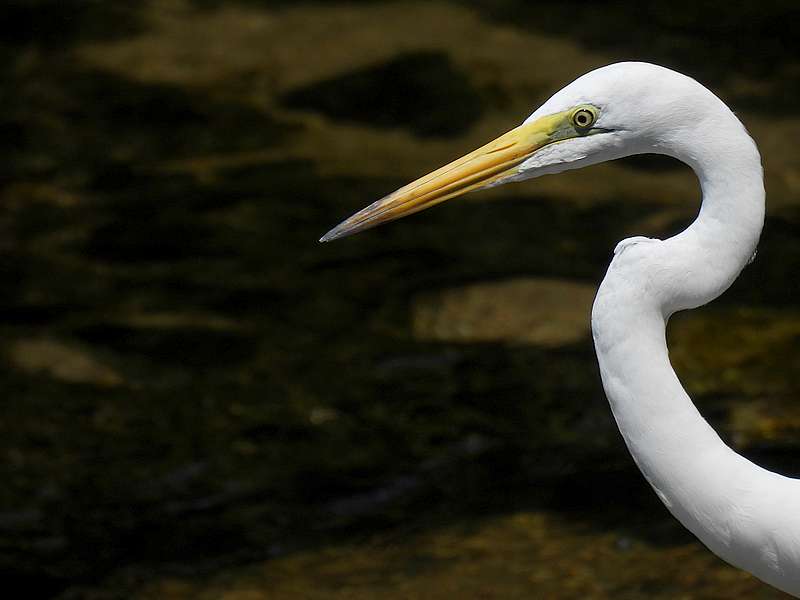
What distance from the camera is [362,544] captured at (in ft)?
17.2

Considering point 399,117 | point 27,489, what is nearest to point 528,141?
point 27,489

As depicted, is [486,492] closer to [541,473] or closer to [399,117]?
[541,473]

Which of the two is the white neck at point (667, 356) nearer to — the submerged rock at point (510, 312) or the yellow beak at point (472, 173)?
the yellow beak at point (472, 173)

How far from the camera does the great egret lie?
2.99 meters

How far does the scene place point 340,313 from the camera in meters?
6.87

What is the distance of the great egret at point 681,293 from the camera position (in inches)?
118

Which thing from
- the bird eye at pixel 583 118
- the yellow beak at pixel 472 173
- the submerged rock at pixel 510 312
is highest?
the bird eye at pixel 583 118

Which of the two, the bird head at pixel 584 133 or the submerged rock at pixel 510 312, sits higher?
the bird head at pixel 584 133

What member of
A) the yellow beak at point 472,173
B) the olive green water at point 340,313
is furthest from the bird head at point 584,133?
the olive green water at point 340,313

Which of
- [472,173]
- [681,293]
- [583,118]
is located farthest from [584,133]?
[681,293]

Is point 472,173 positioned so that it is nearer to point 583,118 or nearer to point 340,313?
point 583,118

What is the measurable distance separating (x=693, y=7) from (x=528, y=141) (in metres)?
7.31

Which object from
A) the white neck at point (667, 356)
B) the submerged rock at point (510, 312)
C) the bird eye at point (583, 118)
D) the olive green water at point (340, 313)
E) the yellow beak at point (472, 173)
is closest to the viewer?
the white neck at point (667, 356)

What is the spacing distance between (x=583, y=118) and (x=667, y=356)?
634 mm
